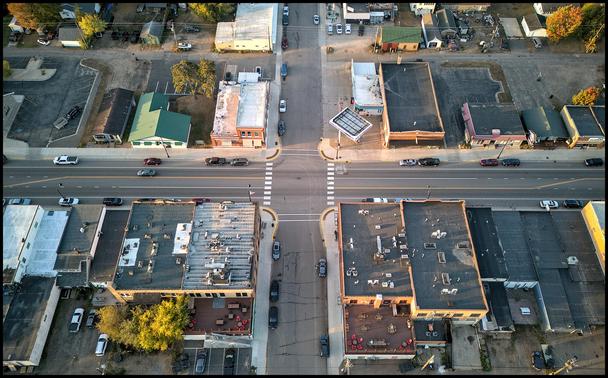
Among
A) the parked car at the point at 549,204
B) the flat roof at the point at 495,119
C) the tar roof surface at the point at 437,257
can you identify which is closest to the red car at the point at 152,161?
the tar roof surface at the point at 437,257

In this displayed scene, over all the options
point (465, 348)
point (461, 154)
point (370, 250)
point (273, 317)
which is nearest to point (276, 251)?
point (273, 317)

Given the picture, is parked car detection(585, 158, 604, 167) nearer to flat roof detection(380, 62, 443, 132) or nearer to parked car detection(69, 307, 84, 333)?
flat roof detection(380, 62, 443, 132)

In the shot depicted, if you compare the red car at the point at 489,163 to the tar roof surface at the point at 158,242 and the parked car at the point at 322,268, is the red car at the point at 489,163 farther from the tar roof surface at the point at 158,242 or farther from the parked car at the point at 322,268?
the tar roof surface at the point at 158,242

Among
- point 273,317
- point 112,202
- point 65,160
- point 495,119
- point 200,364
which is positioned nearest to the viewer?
point 200,364

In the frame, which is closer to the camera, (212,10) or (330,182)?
(330,182)

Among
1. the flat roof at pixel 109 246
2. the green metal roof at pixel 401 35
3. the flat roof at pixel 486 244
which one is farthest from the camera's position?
the green metal roof at pixel 401 35

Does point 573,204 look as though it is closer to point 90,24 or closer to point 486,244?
point 486,244
